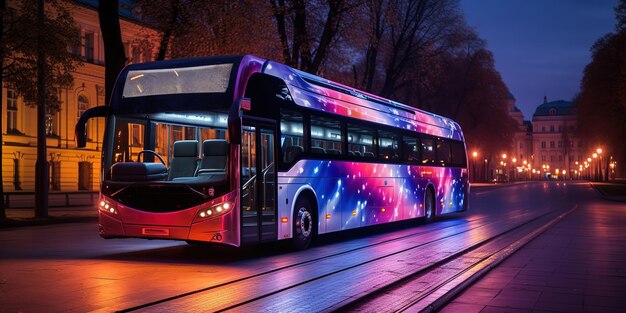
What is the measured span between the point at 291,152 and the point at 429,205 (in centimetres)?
969

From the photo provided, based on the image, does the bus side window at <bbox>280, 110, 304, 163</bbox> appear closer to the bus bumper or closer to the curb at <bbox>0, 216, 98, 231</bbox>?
the bus bumper

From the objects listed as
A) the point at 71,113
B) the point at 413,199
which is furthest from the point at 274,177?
the point at 71,113

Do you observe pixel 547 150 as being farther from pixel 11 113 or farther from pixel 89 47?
pixel 11 113

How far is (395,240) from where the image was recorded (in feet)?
54.2

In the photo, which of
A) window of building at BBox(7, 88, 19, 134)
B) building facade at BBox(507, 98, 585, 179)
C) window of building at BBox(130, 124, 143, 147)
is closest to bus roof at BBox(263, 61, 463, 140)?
window of building at BBox(130, 124, 143, 147)

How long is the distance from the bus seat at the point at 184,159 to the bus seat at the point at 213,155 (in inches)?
13.1

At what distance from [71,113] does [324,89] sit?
1702 inches

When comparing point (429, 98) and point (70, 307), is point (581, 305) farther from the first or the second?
point (429, 98)

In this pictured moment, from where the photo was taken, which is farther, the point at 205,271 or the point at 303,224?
the point at 303,224

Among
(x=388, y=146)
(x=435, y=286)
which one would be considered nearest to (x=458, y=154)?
(x=388, y=146)

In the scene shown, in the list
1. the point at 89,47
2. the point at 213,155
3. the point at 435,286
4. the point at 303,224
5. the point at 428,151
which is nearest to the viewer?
the point at 435,286

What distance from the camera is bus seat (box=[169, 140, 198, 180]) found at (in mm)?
13078

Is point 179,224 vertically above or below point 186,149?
below

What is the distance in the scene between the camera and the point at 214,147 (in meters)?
12.7
